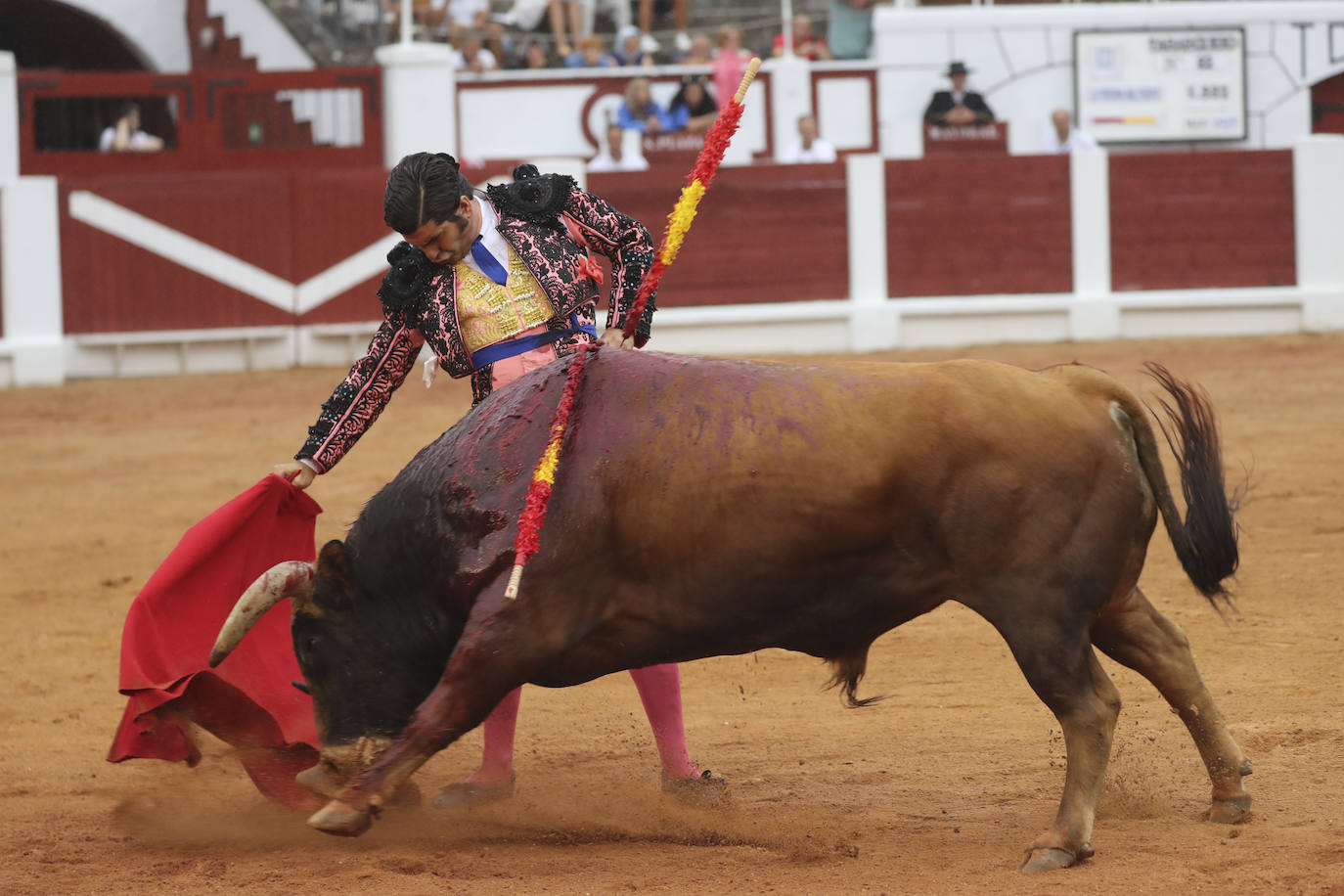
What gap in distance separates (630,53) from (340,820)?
12124mm

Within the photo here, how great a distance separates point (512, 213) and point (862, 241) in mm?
8808

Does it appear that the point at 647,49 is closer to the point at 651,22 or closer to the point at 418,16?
the point at 651,22

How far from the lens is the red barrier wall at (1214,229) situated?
40.0ft

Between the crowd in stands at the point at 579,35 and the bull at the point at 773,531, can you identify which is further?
the crowd in stands at the point at 579,35

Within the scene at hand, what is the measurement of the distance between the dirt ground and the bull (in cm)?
18

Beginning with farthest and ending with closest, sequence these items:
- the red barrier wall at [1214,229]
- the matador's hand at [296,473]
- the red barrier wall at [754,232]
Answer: the red barrier wall at [1214,229]
the red barrier wall at [754,232]
the matador's hand at [296,473]

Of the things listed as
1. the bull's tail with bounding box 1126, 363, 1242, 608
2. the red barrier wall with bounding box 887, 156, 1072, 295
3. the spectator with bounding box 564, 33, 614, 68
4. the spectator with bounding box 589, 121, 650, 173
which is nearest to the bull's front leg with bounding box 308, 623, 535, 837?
the bull's tail with bounding box 1126, 363, 1242, 608

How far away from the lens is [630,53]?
14406mm

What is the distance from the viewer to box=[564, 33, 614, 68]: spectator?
1412cm

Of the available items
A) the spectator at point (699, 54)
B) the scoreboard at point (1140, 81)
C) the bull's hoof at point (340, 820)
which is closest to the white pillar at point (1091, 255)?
the scoreboard at point (1140, 81)

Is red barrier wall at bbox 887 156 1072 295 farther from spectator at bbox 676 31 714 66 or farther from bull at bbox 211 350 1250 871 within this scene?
bull at bbox 211 350 1250 871

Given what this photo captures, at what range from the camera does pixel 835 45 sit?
14.4 metres

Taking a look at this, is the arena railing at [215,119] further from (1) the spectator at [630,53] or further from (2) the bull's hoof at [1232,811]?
(2) the bull's hoof at [1232,811]

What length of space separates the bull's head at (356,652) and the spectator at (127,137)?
10.8 metres
